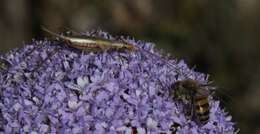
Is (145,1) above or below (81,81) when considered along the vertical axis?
above

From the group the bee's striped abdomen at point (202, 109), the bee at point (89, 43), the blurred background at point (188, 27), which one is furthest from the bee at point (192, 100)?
the blurred background at point (188, 27)

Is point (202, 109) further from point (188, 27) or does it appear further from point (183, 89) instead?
point (188, 27)

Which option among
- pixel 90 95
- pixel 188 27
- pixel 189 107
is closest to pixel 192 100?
pixel 189 107

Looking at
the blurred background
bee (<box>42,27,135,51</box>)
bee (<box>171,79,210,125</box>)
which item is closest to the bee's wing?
bee (<box>171,79,210,125</box>)

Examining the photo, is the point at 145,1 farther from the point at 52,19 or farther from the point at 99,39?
the point at 99,39

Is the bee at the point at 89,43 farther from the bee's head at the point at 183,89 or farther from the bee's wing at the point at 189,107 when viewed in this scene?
Answer: the bee's wing at the point at 189,107

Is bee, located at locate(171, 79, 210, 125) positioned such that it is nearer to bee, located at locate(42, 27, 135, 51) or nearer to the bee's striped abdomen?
the bee's striped abdomen

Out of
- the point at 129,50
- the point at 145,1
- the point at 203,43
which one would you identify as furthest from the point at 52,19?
the point at 129,50
